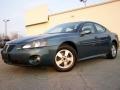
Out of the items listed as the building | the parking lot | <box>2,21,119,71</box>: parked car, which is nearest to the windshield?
<box>2,21,119,71</box>: parked car

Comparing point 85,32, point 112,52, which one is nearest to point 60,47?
point 85,32

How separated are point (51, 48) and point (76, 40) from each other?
932mm

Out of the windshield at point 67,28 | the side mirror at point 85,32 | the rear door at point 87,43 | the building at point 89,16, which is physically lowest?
the rear door at point 87,43

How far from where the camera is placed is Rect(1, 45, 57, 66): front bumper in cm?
658

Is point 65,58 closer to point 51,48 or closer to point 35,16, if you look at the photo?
point 51,48

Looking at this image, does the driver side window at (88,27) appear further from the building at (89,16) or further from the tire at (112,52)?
the building at (89,16)

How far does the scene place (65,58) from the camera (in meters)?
7.12

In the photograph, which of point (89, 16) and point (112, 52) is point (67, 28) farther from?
point (89, 16)

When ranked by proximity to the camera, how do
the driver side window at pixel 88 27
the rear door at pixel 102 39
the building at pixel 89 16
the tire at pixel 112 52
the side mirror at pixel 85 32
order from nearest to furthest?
1. the side mirror at pixel 85 32
2. the driver side window at pixel 88 27
3. the rear door at pixel 102 39
4. the tire at pixel 112 52
5. the building at pixel 89 16

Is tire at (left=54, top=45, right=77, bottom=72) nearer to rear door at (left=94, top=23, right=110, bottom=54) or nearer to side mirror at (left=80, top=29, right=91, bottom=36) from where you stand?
side mirror at (left=80, top=29, right=91, bottom=36)

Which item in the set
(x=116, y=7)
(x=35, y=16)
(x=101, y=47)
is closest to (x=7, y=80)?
(x=101, y=47)

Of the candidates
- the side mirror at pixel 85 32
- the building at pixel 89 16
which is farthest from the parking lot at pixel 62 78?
the building at pixel 89 16

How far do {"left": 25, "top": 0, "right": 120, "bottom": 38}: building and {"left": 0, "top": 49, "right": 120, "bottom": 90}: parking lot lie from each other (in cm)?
2125

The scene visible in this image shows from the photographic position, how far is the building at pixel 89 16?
93.2 feet
